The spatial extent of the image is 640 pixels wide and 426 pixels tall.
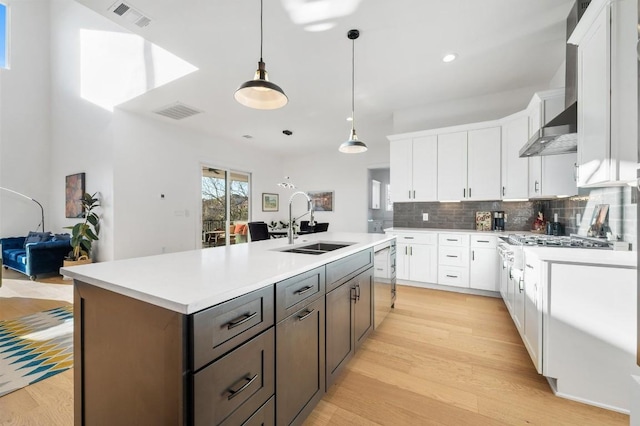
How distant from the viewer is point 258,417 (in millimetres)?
1077

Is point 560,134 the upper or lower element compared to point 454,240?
upper

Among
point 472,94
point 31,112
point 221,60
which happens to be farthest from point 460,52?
point 31,112

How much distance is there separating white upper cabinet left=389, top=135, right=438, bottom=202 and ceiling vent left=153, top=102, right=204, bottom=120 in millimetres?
3563

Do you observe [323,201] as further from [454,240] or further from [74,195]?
[74,195]

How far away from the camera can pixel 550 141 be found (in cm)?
233

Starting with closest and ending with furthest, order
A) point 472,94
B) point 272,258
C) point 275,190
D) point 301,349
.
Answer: point 301,349 < point 272,258 < point 472,94 < point 275,190

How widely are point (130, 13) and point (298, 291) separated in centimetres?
297

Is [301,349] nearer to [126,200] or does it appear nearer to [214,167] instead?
[126,200]

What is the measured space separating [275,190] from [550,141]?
22.5 feet

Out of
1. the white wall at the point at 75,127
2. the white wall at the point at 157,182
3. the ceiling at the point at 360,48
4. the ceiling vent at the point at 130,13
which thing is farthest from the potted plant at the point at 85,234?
the ceiling vent at the point at 130,13

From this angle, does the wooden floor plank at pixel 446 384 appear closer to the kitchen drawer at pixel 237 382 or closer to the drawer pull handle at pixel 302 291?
the kitchen drawer at pixel 237 382

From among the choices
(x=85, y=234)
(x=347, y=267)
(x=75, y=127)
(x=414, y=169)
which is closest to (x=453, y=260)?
(x=414, y=169)

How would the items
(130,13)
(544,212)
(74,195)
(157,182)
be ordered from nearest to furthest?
(130,13), (544,212), (157,182), (74,195)

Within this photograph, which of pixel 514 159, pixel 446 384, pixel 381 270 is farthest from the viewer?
pixel 514 159
